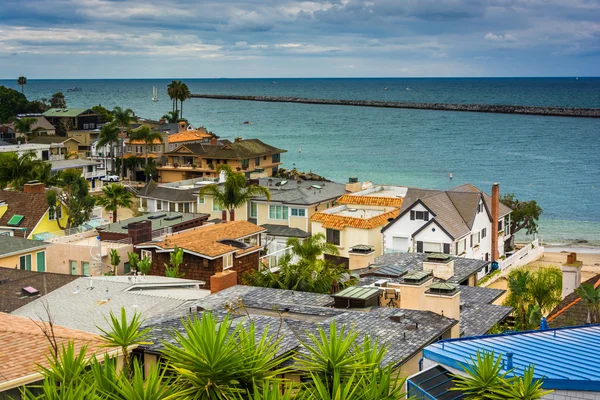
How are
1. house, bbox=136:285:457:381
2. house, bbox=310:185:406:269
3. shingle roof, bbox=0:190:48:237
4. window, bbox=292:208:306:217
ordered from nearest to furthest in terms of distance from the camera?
house, bbox=136:285:457:381 < shingle roof, bbox=0:190:48:237 < house, bbox=310:185:406:269 < window, bbox=292:208:306:217

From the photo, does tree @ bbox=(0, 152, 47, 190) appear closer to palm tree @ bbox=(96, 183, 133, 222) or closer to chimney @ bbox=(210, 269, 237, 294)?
palm tree @ bbox=(96, 183, 133, 222)

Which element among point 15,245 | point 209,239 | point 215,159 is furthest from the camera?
point 215,159

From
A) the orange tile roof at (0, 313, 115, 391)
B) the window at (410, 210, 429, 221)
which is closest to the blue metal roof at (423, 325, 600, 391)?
the orange tile roof at (0, 313, 115, 391)

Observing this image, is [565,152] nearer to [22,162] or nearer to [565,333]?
[22,162]

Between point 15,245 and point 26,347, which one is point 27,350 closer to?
point 26,347

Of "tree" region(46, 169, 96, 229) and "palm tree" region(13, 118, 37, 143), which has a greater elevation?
"palm tree" region(13, 118, 37, 143)

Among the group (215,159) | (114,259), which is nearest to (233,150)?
(215,159)

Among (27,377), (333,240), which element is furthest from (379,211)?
(27,377)
